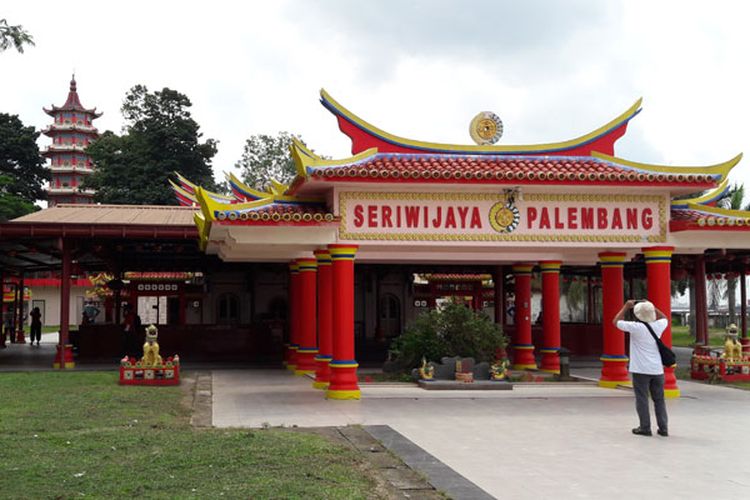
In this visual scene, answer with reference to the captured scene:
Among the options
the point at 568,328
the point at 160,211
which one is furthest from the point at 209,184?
the point at 568,328

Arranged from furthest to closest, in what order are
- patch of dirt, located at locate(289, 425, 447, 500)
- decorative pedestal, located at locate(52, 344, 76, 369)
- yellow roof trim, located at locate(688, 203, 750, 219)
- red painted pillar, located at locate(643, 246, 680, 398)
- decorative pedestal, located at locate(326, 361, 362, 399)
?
decorative pedestal, located at locate(52, 344, 76, 369) < yellow roof trim, located at locate(688, 203, 750, 219) < red painted pillar, located at locate(643, 246, 680, 398) < decorative pedestal, located at locate(326, 361, 362, 399) < patch of dirt, located at locate(289, 425, 447, 500)

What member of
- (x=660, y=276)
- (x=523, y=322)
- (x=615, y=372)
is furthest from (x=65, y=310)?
(x=660, y=276)

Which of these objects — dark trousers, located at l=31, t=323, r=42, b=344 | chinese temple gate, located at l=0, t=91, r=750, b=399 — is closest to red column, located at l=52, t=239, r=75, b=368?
chinese temple gate, located at l=0, t=91, r=750, b=399

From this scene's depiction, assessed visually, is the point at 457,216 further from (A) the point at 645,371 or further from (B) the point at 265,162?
(B) the point at 265,162

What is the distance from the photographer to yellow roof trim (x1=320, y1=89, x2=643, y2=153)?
564 inches

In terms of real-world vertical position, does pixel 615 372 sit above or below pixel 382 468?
above

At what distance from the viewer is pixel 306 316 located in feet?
62.4

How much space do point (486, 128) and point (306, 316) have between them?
6665 millimetres

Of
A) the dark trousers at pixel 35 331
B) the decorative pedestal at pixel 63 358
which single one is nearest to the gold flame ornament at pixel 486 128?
the decorative pedestal at pixel 63 358

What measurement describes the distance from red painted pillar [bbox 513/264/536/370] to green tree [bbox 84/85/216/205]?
32.1 meters

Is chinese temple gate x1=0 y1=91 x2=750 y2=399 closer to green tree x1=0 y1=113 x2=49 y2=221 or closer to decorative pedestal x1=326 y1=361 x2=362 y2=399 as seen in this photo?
decorative pedestal x1=326 y1=361 x2=362 y2=399

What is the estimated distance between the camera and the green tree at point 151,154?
4881cm

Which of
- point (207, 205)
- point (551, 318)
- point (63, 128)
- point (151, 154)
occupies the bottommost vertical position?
point (551, 318)

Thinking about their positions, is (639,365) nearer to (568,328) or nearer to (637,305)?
(637,305)
